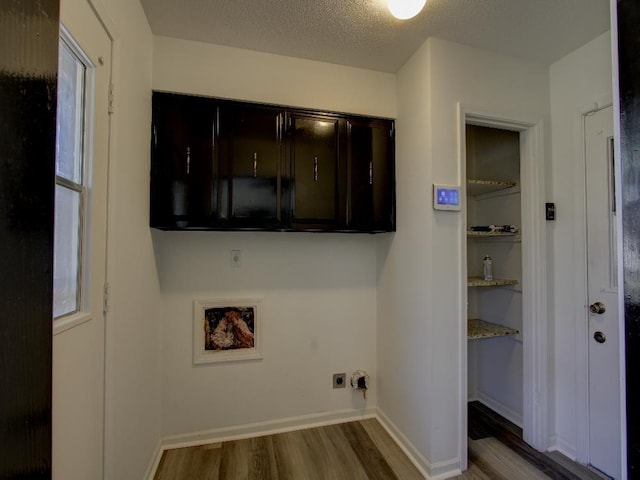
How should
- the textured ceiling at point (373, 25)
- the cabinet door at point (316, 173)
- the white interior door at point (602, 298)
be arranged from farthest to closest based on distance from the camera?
the cabinet door at point (316, 173), the white interior door at point (602, 298), the textured ceiling at point (373, 25)

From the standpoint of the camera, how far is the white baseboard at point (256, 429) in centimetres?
191

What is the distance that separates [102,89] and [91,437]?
4.48 ft

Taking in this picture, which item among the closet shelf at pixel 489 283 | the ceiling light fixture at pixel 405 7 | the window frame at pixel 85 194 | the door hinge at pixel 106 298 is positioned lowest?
the closet shelf at pixel 489 283

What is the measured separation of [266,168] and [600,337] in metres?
2.30

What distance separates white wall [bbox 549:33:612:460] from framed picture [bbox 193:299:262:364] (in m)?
2.08

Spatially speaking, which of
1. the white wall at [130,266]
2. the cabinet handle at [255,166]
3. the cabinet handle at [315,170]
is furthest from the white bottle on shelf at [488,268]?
the white wall at [130,266]

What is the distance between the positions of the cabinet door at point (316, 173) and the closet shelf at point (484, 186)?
3.25ft

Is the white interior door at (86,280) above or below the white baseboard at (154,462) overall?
above

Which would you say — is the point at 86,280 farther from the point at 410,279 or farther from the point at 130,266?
the point at 410,279

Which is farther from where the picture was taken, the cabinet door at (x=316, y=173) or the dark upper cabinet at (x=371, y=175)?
the dark upper cabinet at (x=371, y=175)

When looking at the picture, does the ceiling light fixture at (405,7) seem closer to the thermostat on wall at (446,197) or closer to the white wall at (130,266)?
the thermostat on wall at (446,197)

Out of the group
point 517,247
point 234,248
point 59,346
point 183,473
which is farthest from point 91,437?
point 517,247

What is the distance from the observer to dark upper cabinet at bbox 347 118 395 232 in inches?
78.6

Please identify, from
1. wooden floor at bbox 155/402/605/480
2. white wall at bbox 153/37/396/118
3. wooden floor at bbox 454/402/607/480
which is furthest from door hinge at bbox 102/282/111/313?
wooden floor at bbox 454/402/607/480
